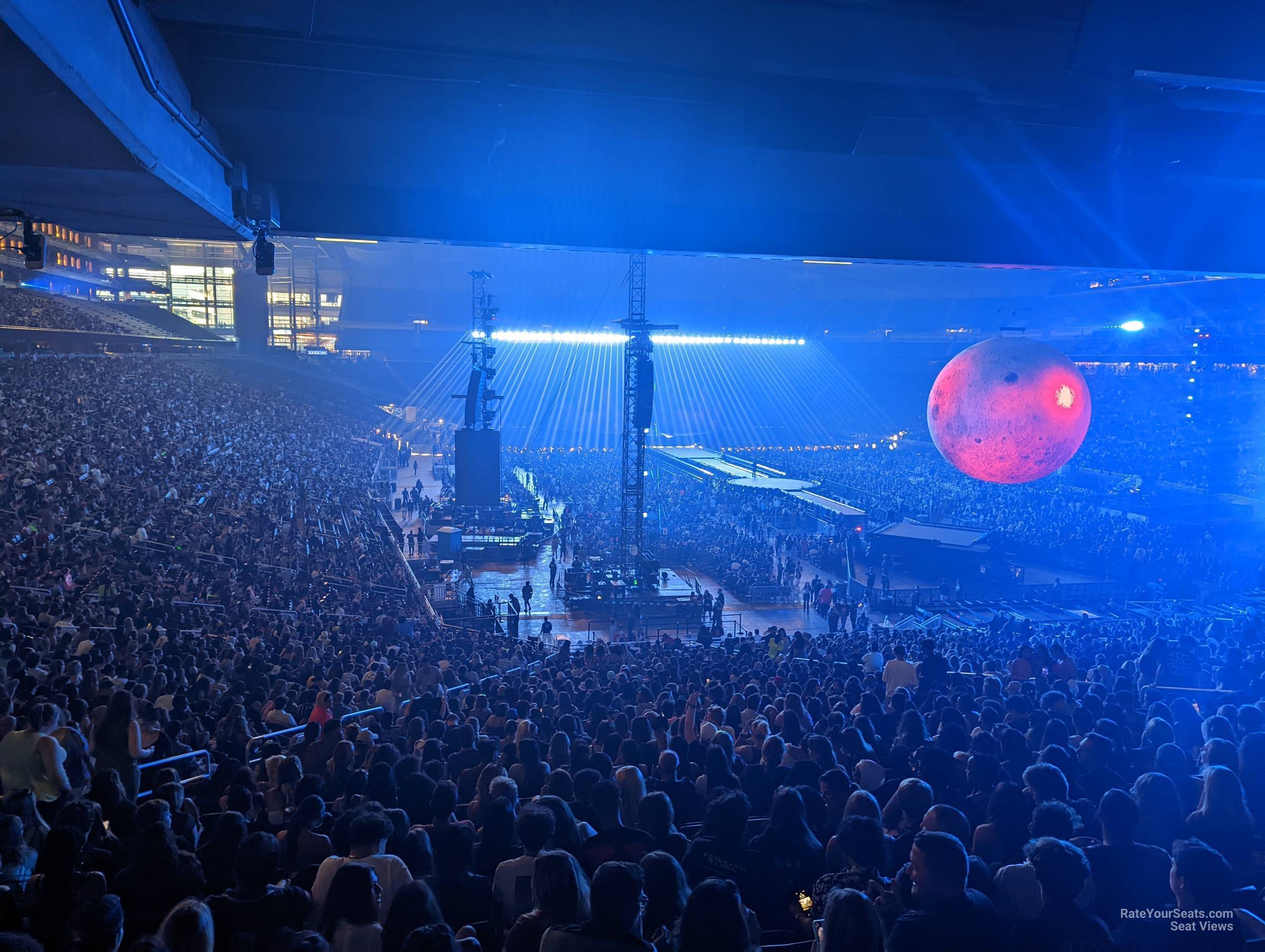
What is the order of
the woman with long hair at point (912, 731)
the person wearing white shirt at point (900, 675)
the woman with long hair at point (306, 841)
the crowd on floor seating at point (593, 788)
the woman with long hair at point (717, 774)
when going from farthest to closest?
the person wearing white shirt at point (900, 675) < the woman with long hair at point (912, 731) < the woman with long hair at point (717, 774) < the woman with long hair at point (306, 841) < the crowd on floor seating at point (593, 788)

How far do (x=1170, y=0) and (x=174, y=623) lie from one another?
11.1 m

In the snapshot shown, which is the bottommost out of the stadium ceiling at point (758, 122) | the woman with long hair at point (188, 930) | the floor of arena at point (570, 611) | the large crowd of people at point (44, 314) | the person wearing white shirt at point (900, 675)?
the floor of arena at point (570, 611)

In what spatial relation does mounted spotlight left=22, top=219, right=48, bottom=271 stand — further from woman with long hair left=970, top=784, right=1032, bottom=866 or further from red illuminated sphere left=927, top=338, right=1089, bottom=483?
woman with long hair left=970, top=784, right=1032, bottom=866

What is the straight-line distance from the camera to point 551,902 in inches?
94.3

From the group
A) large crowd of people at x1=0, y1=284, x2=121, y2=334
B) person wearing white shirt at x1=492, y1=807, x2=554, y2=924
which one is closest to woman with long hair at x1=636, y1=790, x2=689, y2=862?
person wearing white shirt at x1=492, y1=807, x2=554, y2=924

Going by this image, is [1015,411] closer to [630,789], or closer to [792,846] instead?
[792,846]

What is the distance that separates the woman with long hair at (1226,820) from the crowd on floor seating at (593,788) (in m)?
0.01

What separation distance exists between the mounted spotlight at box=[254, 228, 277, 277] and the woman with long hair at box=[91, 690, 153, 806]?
8.41ft

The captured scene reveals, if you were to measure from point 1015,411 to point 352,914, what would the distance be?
4.10 meters

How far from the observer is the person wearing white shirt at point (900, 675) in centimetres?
788

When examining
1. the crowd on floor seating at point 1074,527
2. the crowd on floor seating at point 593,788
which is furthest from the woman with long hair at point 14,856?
the crowd on floor seating at point 1074,527

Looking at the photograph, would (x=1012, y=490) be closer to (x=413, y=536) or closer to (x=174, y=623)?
(x=413, y=536)

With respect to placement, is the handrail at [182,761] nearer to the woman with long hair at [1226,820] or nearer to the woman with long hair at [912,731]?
the woman with long hair at [912,731]

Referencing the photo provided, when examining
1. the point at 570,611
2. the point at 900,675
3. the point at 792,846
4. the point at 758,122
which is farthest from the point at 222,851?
the point at 570,611
